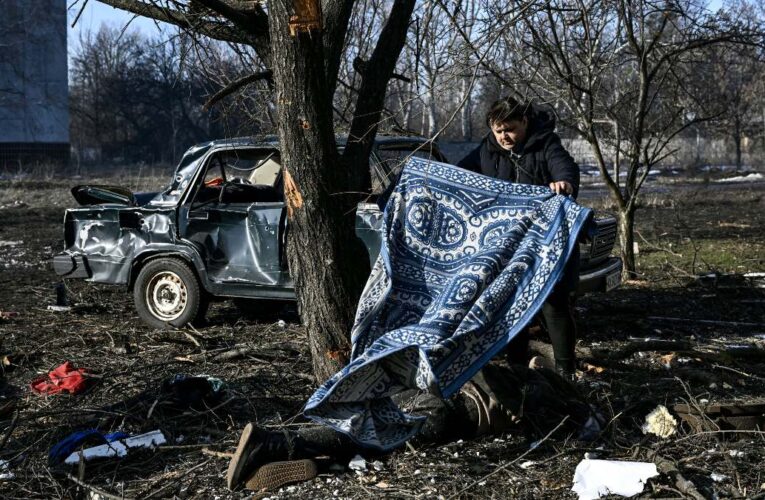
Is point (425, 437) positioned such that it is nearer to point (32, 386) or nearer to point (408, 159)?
point (408, 159)

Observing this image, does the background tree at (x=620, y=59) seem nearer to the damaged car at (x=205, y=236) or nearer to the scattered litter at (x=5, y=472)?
the damaged car at (x=205, y=236)

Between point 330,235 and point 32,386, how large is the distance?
233 cm

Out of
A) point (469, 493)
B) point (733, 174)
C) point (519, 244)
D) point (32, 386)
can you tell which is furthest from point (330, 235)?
point (733, 174)

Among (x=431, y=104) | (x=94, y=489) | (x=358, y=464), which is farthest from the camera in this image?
(x=431, y=104)

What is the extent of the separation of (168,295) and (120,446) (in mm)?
3844

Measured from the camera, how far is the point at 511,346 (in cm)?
576

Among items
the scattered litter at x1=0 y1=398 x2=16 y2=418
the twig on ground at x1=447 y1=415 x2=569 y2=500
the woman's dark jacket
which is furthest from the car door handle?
the twig on ground at x1=447 y1=415 x2=569 y2=500

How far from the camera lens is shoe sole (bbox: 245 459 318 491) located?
4.22 metres

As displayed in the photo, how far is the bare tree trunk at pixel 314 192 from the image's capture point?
504cm

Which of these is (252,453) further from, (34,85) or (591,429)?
(34,85)

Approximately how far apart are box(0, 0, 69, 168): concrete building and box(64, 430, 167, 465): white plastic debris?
37.3 m

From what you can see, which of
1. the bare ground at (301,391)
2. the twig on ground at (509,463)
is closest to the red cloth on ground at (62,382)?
the bare ground at (301,391)

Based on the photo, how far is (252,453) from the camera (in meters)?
4.25

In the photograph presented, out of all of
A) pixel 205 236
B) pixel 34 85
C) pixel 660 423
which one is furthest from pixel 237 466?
pixel 34 85
